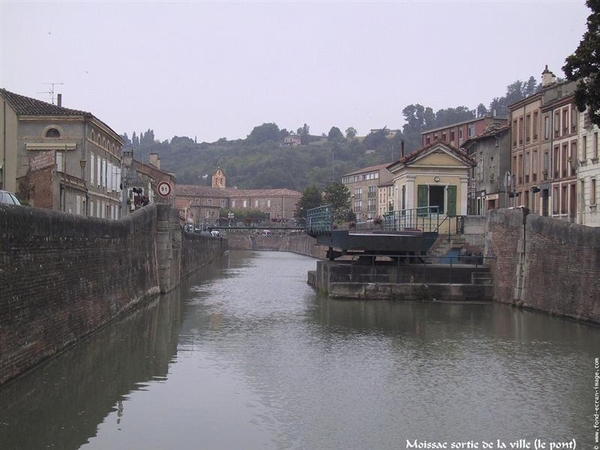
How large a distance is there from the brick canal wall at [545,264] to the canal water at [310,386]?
3.31 feet

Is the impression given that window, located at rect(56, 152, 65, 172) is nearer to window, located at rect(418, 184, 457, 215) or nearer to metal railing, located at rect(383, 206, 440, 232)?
metal railing, located at rect(383, 206, 440, 232)

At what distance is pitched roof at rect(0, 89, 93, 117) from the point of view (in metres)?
51.6

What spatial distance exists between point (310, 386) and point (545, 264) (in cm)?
1600

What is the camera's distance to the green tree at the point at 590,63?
21812 millimetres

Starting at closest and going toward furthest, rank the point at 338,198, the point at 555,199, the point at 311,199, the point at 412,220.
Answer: the point at 412,220 < the point at 555,199 < the point at 338,198 < the point at 311,199

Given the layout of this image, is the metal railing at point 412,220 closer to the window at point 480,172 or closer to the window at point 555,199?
the window at point 555,199

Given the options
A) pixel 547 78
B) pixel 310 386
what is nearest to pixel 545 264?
pixel 310 386

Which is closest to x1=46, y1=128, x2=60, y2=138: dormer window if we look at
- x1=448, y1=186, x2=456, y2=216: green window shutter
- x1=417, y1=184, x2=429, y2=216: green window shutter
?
x1=417, y1=184, x2=429, y2=216: green window shutter

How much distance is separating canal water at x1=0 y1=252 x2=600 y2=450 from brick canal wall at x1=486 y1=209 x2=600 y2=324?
1009 mm

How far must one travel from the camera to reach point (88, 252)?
22.5 meters

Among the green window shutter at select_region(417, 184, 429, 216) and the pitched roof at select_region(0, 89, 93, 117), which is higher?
the pitched roof at select_region(0, 89, 93, 117)

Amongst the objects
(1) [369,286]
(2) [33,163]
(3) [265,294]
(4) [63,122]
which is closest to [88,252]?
(1) [369,286]

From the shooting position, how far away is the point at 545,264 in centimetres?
3019

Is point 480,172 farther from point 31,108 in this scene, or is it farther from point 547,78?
point 31,108
